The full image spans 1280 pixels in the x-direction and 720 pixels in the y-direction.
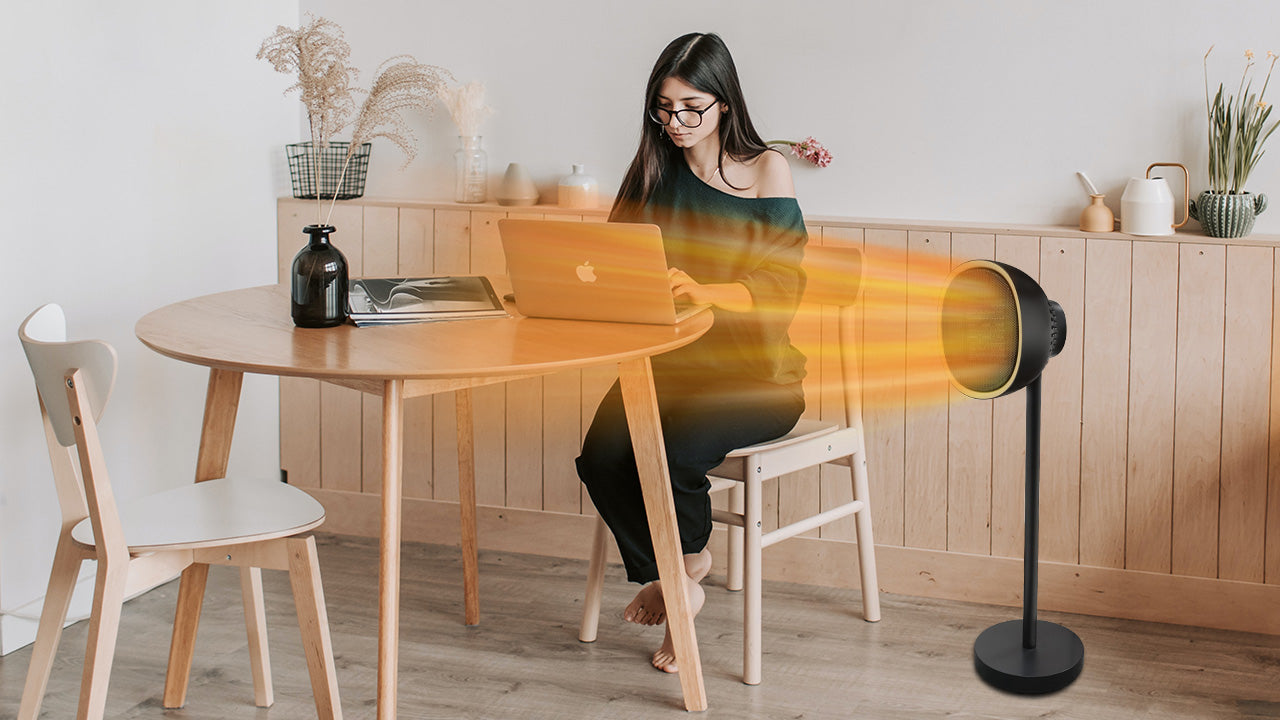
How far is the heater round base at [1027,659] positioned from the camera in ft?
7.56

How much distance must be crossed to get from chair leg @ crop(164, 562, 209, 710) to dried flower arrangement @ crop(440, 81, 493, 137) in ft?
4.34

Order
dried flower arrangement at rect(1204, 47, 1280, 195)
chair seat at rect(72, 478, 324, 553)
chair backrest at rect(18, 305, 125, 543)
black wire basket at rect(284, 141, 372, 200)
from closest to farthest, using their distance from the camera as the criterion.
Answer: chair backrest at rect(18, 305, 125, 543) < chair seat at rect(72, 478, 324, 553) < dried flower arrangement at rect(1204, 47, 1280, 195) < black wire basket at rect(284, 141, 372, 200)

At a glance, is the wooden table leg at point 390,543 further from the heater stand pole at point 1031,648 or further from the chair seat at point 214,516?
the heater stand pole at point 1031,648

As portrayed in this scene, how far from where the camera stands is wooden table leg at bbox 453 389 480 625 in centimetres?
259

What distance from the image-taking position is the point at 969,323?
7.45ft

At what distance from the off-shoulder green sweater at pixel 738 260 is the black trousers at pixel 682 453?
7cm

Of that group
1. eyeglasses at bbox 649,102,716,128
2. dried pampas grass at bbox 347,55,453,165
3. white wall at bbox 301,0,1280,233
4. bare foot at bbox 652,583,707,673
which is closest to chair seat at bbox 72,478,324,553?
bare foot at bbox 652,583,707,673

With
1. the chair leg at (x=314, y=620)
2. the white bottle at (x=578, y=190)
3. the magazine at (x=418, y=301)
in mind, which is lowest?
the chair leg at (x=314, y=620)

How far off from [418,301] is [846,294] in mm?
963

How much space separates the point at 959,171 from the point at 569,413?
3.67 feet

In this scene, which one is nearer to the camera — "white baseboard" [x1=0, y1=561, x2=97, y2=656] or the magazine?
the magazine

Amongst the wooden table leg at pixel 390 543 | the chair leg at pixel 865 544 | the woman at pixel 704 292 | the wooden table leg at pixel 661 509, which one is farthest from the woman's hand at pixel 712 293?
the wooden table leg at pixel 390 543

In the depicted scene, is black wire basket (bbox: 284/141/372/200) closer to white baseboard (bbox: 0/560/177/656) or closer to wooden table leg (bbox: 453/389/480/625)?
wooden table leg (bbox: 453/389/480/625)

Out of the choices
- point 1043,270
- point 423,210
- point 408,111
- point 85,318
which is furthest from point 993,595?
point 85,318
